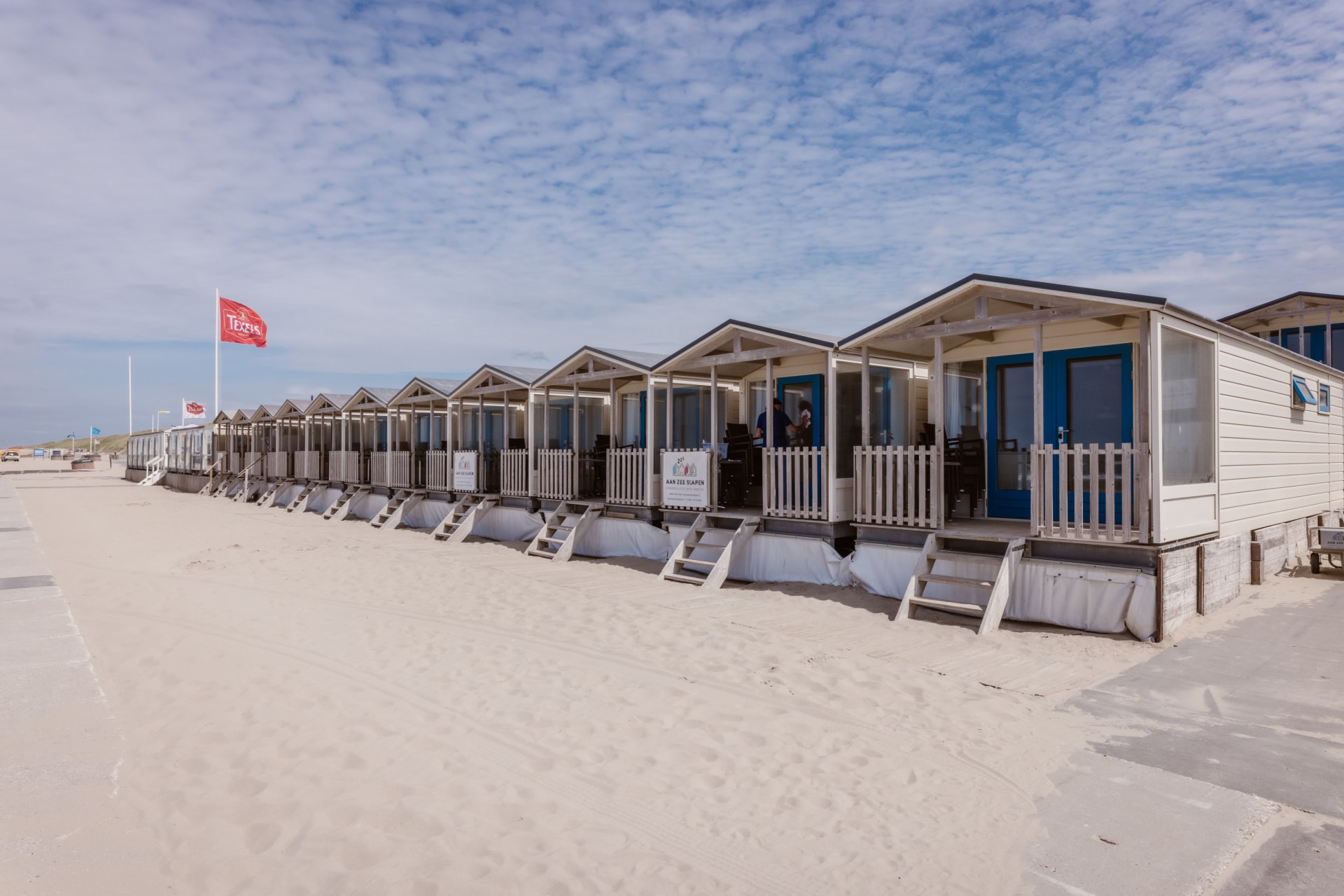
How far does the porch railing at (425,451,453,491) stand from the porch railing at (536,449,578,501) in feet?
10.5

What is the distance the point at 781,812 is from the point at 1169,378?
18.6 ft

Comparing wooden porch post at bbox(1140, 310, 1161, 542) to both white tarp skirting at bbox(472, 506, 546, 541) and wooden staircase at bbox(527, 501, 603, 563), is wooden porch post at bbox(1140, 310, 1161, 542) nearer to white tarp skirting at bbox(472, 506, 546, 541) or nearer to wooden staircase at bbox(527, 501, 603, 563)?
wooden staircase at bbox(527, 501, 603, 563)

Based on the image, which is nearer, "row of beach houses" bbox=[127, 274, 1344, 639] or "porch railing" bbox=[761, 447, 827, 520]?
"row of beach houses" bbox=[127, 274, 1344, 639]

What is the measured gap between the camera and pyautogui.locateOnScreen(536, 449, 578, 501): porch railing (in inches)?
554

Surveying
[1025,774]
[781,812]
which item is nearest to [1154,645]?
[1025,774]

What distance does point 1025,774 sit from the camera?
4156mm

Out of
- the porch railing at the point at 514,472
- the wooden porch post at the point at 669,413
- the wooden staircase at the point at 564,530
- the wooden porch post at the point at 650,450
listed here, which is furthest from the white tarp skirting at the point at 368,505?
the wooden porch post at the point at 669,413

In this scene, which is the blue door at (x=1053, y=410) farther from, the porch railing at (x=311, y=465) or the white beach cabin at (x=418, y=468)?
the porch railing at (x=311, y=465)

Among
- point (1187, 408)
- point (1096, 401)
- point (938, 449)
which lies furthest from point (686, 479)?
point (1187, 408)

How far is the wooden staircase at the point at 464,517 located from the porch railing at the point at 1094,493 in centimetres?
993

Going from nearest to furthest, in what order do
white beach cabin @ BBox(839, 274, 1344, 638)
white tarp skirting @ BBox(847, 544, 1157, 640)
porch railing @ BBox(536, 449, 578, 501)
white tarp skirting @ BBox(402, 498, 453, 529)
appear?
white tarp skirting @ BBox(847, 544, 1157, 640), white beach cabin @ BBox(839, 274, 1344, 638), porch railing @ BBox(536, 449, 578, 501), white tarp skirting @ BBox(402, 498, 453, 529)

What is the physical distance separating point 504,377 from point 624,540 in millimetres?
4437

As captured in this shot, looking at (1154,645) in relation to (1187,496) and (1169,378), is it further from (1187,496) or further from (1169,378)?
(1169,378)

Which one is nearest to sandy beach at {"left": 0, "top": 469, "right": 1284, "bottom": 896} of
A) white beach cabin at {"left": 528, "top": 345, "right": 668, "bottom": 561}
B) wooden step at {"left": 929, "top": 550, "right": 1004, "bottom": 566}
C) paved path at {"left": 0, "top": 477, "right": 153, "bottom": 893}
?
paved path at {"left": 0, "top": 477, "right": 153, "bottom": 893}
